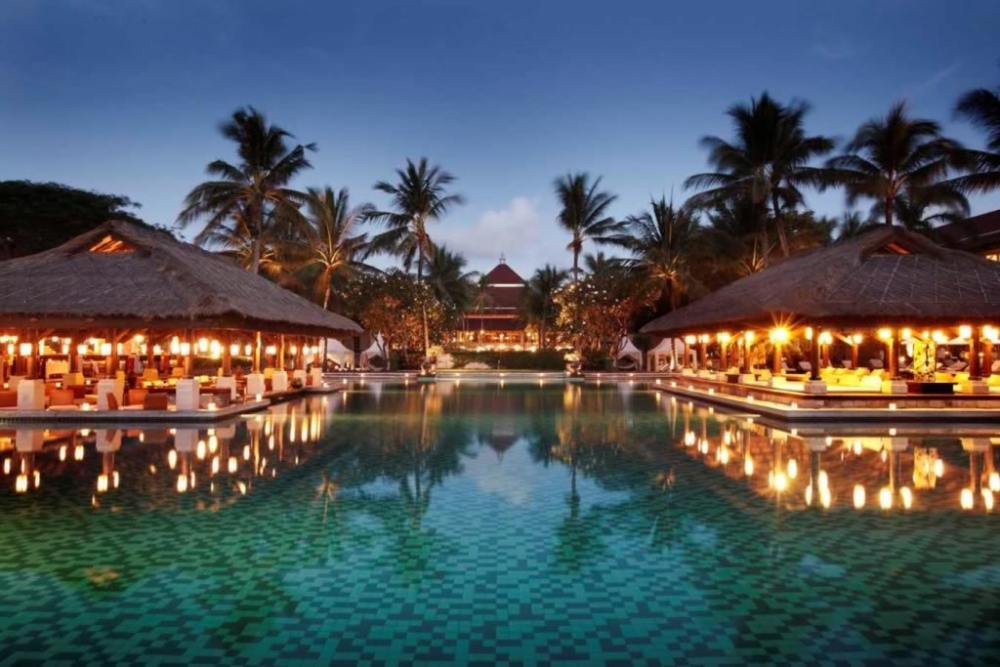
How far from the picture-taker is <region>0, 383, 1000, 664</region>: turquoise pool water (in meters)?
3.87

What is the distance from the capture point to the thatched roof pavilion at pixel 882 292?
51.4ft

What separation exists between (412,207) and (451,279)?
10.5m

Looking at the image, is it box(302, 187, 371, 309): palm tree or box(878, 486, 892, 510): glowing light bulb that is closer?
box(878, 486, 892, 510): glowing light bulb

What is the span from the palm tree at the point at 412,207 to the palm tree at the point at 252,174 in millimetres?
8024

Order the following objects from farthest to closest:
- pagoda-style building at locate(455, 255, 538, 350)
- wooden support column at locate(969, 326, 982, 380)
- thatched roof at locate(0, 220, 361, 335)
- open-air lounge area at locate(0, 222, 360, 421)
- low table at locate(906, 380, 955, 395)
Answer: pagoda-style building at locate(455, 255, 538, 350) → wooden support column at locate(969, 326, 982, 380) → low table at locate(906, 380, 955, 395) → thatched roof at locate(0, 220, 361, 335) → open-air lounge area at locate(0, 222, 360, 421)

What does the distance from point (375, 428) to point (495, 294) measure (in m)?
45.7

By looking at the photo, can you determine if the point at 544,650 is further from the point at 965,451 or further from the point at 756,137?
the point at 756,137

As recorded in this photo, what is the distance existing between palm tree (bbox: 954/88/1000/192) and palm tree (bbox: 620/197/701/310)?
38.2 feet

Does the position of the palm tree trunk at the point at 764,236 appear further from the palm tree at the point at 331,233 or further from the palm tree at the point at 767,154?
the palm tree at the point at 331,233

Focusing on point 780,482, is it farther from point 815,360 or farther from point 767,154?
point 767,154

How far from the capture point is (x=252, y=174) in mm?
25266

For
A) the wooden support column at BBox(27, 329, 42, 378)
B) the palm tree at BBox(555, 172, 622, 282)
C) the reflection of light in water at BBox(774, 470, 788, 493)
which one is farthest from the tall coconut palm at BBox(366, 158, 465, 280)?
the reflection of light in water at BBox(774, 470, 788, 493)

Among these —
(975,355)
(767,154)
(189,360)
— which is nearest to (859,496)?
(975,355)

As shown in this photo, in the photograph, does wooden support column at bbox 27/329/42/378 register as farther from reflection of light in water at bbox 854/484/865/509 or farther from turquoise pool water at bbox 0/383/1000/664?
reflection of light in water at bbox 854/484/865/509
